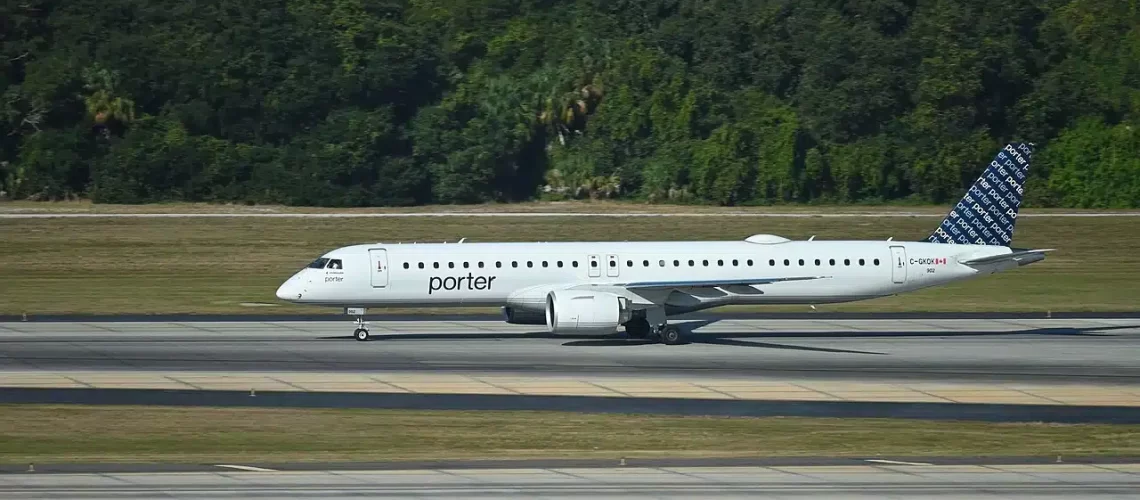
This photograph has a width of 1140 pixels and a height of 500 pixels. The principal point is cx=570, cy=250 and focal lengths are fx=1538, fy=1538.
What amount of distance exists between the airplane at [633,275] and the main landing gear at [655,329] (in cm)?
3

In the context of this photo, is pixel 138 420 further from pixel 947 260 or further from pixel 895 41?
pixel 895 41

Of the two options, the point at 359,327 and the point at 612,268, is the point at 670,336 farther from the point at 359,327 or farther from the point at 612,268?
the point at 359,327

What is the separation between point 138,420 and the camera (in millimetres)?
28844

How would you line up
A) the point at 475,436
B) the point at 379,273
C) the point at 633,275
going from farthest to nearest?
the point at 633,275, the point at 379,273, the point at 475,436

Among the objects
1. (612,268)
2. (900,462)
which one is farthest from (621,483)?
(612,268)

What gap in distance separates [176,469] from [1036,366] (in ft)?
71.0

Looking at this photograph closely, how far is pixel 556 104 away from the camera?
3595 inches

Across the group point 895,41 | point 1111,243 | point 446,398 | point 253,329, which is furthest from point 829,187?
point 446,398

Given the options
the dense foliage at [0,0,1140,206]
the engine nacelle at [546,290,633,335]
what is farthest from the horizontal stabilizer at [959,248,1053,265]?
the dense foliage at [0,0,1140,206]

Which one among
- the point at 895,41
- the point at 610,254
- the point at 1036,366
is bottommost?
the point at 1036,366

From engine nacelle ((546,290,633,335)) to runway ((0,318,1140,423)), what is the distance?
0.71m

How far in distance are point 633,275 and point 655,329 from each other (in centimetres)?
164

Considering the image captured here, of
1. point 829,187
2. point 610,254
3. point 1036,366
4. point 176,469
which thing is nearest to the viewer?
point 176,469

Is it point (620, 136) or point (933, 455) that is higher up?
point (620, 136)
